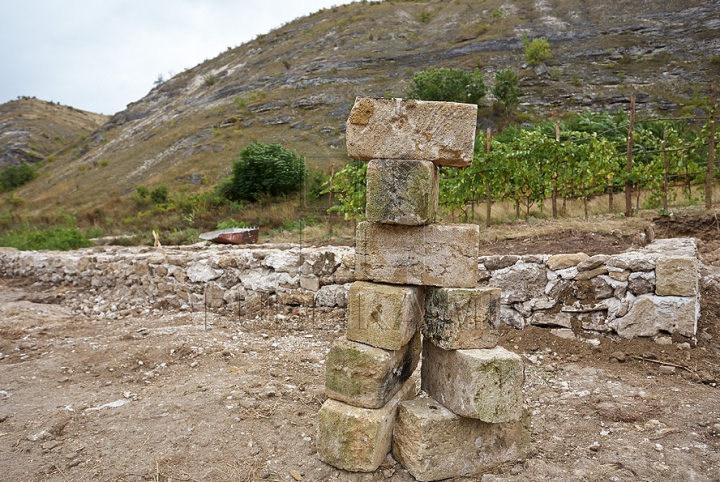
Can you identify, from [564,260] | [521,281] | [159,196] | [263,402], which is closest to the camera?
[263,402]

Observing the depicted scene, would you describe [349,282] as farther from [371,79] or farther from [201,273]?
[371,79]

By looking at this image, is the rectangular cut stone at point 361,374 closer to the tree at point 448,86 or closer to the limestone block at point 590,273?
the limestone block at point 590,273

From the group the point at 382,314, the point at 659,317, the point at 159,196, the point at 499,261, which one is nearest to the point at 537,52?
the point at 159,196

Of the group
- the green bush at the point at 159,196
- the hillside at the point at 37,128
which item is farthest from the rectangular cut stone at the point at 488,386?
the hillside at the point at 37,128

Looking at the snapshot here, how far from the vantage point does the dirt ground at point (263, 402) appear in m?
2.74

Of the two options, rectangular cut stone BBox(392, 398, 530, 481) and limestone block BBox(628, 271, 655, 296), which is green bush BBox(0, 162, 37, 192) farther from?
limestone block BBox(628, 271, 655, 296)

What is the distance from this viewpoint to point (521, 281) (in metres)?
4.79

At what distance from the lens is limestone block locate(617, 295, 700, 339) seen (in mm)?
4035

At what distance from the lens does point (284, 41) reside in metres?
45.8

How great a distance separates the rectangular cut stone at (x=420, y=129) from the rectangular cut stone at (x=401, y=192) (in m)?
0.11

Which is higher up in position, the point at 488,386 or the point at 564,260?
the point at 564,260

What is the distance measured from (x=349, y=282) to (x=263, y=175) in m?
13.5

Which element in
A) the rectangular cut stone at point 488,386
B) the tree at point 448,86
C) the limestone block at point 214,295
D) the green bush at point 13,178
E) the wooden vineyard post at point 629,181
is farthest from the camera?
the green bush at point 13,178

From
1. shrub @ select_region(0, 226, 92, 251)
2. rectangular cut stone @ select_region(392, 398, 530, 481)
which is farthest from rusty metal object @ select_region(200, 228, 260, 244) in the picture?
rectangular cut stone @ select_region(392, 398, 530, 481)
